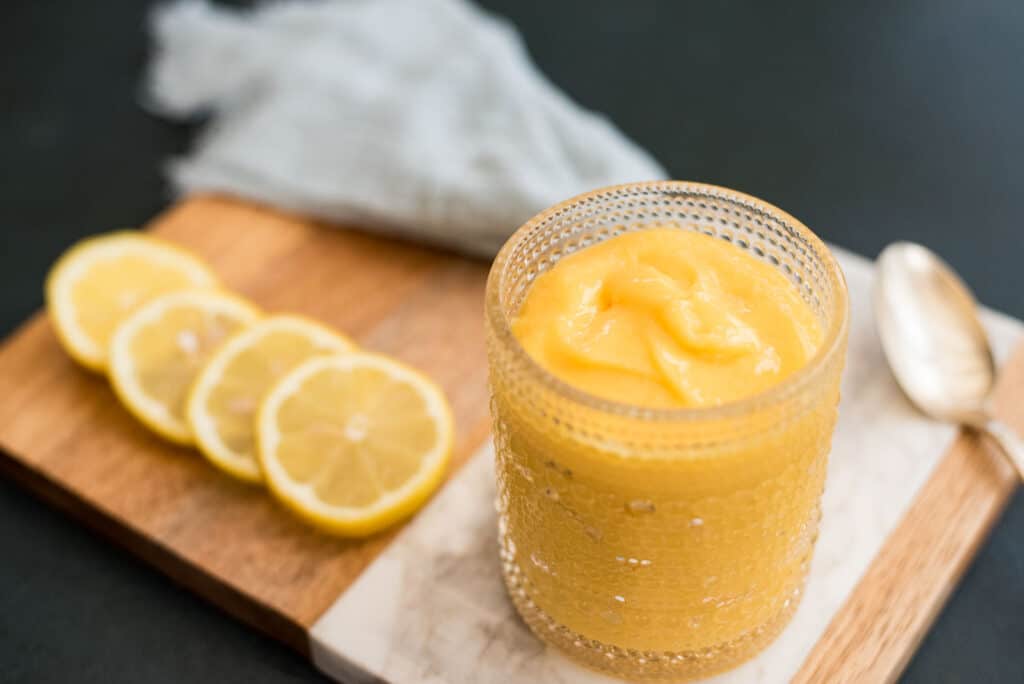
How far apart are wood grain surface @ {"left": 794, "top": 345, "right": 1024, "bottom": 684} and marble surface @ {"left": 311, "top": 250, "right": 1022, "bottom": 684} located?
0.01 metres

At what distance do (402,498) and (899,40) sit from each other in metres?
1.15

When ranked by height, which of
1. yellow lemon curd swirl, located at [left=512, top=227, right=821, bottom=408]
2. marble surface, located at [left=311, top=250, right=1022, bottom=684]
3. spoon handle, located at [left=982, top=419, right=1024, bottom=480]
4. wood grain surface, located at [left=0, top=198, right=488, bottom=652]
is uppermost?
yellow lemon curd swirl, located at [left=512, top=227, right=821, bottom=408]

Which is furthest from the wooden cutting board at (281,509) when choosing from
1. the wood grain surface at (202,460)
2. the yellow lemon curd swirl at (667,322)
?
the yellow lemon curd swirl at (667,322)

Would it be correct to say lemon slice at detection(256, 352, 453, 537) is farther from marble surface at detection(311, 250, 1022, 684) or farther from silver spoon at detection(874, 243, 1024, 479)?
silver spoon at detection(874, 243, 1024, 479)

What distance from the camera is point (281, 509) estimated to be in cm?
117

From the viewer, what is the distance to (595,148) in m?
1.50

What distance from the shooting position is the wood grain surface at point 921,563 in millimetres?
988

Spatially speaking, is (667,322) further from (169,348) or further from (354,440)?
(169,348)

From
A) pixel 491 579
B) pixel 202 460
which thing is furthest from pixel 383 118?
pixel 491 579

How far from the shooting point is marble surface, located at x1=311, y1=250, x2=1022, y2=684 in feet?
3.26

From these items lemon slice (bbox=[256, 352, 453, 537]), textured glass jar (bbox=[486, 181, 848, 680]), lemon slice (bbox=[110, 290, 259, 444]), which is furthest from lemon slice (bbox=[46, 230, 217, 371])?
textured glass jar (bbox=[486, 181, 848, 680])

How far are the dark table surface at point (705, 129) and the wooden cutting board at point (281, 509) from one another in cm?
6

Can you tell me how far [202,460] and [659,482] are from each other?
1.94ft

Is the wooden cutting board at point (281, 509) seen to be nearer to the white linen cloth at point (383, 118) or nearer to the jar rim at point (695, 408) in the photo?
the white linen cloth at point (383, 118)
